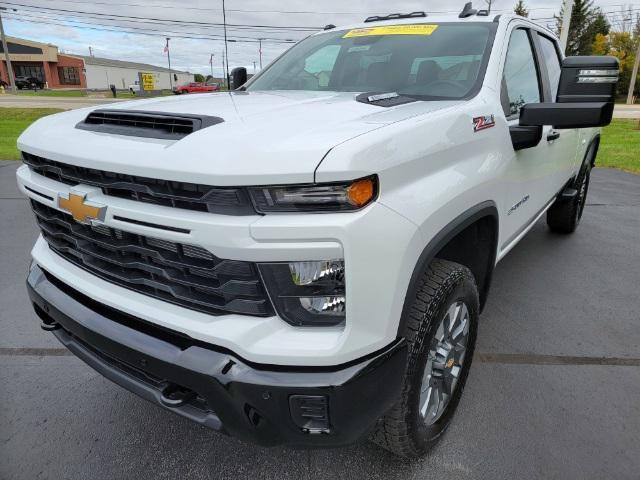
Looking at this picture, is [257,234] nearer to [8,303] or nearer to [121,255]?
[121,255]

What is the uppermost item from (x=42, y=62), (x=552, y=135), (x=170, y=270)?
(x=552, y=135)

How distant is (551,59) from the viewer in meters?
3.79

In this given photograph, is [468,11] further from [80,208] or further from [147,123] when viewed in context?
[80,208]

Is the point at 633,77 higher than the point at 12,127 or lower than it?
lower

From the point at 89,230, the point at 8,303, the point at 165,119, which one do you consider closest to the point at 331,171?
the point at 165,119

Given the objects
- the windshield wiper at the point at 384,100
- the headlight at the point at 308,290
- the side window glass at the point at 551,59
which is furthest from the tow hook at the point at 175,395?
the side window glass at the point at 551,59

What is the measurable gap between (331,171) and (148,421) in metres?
1.73

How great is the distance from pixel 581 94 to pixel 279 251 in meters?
1.99

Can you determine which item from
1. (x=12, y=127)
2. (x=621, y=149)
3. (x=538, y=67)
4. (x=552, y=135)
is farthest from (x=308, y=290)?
(x=12, y=127)

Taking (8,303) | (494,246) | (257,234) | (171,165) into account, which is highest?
(171,165)

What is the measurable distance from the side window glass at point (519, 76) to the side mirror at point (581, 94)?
0.84 ft

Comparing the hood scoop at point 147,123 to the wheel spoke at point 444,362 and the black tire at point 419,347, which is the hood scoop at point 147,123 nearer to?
the black tire at point 419,347

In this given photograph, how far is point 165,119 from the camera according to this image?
173 cm

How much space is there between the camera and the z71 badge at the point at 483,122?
2100mm
